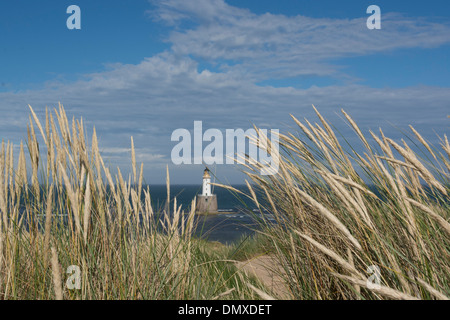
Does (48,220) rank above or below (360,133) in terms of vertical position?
below

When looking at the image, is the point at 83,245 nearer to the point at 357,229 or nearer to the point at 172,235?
the point at 172,235

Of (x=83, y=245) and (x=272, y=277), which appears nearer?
(x=83, y=245)

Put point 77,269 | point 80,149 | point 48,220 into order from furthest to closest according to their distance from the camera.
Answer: point 80,149 → point 77,269 → point 48,220

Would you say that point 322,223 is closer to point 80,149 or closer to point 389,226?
point 389,226

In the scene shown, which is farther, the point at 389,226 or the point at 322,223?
the point at 322,223

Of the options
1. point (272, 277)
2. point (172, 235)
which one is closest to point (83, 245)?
point (172, 235)

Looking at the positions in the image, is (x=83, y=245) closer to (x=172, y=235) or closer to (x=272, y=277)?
(x=172, y=235)

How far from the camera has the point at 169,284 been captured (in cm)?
221
